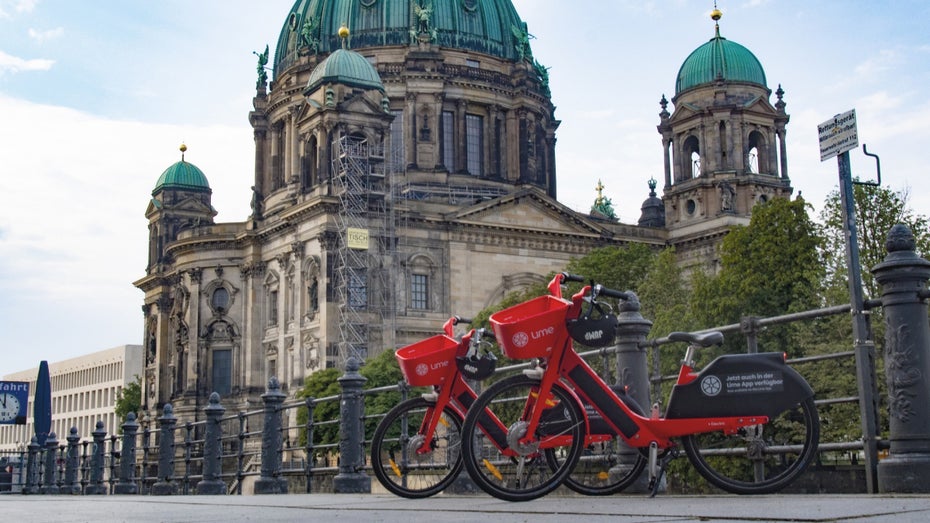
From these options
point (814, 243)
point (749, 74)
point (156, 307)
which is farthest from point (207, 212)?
point (814, 243)

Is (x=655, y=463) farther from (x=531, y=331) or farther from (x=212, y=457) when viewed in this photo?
(x=212, y=457)

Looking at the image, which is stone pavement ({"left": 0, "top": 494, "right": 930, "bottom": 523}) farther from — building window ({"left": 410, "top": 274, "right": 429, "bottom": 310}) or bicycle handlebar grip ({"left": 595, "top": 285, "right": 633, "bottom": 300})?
building window ({"left": 410, "top": 274, "right": 429, "bottom": 310})

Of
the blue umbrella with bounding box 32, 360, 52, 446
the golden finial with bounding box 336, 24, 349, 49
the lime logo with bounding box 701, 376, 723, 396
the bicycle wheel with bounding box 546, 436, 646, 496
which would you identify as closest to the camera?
the lime logo with bounding box 701, 376, 723, 396

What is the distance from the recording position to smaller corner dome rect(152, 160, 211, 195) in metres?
81.6

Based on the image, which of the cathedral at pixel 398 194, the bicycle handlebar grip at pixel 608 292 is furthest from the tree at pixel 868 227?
the bicycle handlebar grip at pixel 608 292

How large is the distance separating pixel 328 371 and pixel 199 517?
44.0 meters

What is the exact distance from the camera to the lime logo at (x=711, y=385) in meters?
9.49

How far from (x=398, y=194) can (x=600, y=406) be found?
54415mm

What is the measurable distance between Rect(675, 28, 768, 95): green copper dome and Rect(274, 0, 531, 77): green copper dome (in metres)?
13.0

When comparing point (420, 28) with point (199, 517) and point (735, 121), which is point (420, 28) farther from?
point (199, 517)

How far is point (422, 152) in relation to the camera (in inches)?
2675

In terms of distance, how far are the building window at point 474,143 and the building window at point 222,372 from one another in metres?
17.3

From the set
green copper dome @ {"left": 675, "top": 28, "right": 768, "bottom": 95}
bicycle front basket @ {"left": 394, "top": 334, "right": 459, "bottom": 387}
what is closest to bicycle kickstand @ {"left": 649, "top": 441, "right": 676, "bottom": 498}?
bicycle front basket @ {"left": 394, "top": 334, "right": 459, "bottom": 387}

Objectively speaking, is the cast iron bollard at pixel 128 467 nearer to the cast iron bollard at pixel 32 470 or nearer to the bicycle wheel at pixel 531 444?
the cast iron bollard at pixel 32 470
